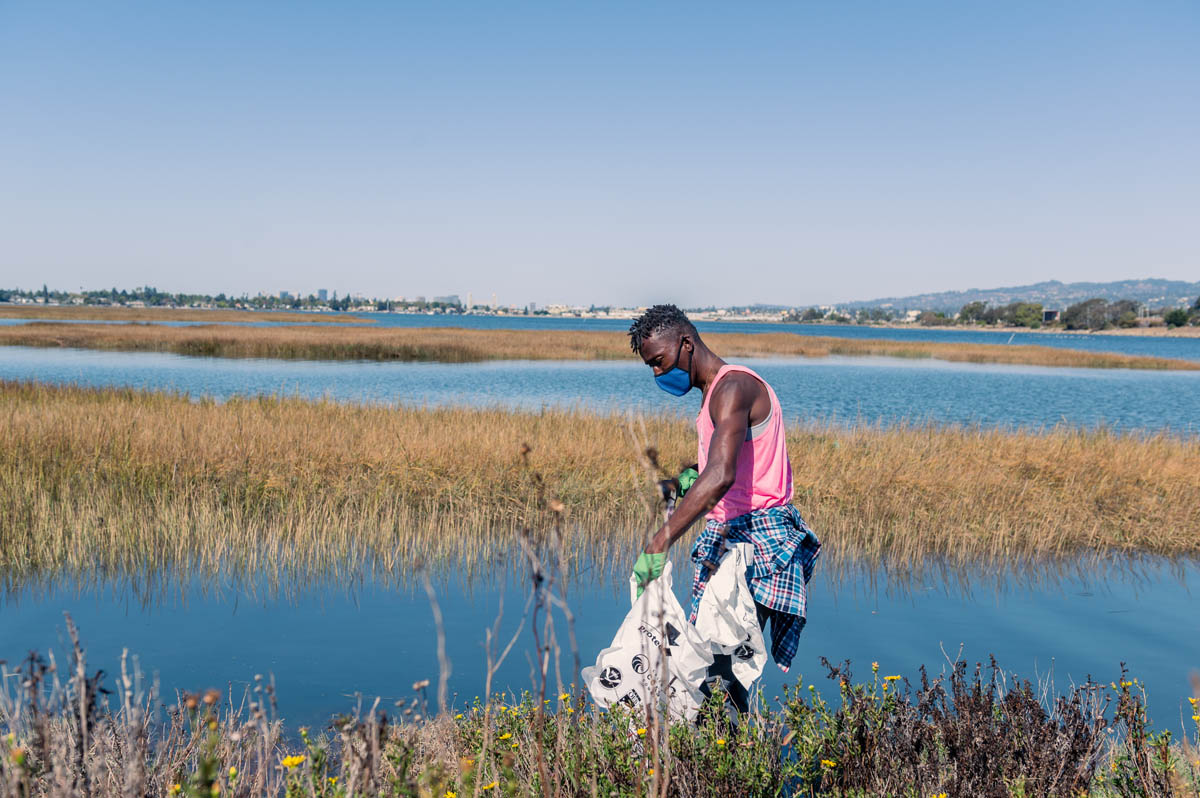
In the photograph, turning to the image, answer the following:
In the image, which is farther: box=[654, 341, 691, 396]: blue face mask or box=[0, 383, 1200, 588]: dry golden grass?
box=[0, 383, 1200, 588]: dry golden grass

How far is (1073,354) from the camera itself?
174ft

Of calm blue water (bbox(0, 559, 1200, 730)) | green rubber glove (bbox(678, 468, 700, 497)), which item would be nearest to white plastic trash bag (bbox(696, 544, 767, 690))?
green rubber glove (bbox(678, 468, 700, 497))

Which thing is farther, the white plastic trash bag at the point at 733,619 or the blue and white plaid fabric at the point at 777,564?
the blue and white plaid fabric at the point at 777,564

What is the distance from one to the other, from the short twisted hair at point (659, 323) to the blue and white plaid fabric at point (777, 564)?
2.72ft

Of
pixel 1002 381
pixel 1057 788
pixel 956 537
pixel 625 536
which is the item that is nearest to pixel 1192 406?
pixel 1002 381

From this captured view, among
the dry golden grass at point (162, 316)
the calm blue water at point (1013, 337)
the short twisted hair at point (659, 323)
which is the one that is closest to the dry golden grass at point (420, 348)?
the calm blue water at point (1013, 337)

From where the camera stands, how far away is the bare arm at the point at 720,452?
299 cm

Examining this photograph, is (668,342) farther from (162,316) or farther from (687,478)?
(162,316)

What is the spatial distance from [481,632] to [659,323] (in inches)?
138

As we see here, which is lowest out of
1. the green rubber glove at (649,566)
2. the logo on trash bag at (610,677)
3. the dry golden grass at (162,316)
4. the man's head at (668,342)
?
the logo on trash bag at (610,677)

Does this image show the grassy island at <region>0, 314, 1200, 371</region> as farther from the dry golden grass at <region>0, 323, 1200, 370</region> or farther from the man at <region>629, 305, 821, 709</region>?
the man at <region>629, 305, 821, 709</region>

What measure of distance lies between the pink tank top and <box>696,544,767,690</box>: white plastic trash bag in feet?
0.69

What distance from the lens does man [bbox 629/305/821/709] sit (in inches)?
124

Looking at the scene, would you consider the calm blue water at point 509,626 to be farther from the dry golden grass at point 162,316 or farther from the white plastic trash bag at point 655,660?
the dry golden grass at point 162,316
